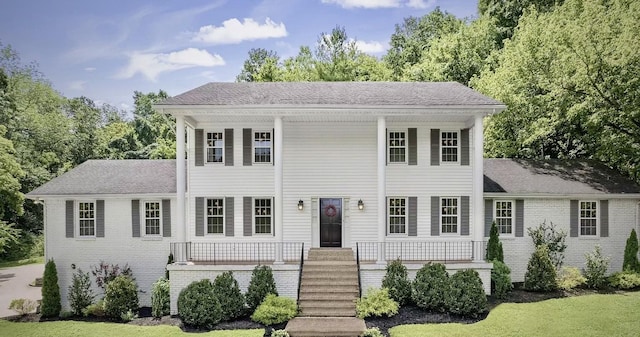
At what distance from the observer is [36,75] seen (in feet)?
105

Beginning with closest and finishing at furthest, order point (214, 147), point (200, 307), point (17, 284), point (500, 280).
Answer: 1. point (200, 307)
2. point (500, 280)
3. point (214, 147)
4. point (17, 284)

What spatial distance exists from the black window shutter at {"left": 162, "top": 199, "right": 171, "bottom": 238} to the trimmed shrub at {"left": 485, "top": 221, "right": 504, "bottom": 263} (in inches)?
447

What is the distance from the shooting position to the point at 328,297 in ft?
47.7

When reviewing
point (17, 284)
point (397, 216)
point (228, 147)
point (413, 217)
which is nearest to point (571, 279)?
point (413, 217)

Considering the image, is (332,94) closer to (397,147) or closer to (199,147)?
(397,147)

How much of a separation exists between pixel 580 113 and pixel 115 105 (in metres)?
45.7

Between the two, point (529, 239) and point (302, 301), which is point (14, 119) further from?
point (529, 239)

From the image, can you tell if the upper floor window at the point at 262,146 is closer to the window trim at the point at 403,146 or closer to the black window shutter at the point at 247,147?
A: the black window shutter at the point at 247,147

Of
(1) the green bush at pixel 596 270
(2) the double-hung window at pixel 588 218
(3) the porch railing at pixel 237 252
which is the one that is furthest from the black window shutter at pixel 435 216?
(2) the double-hung window at pixel 588 218

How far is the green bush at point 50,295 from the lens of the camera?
16.1 metres

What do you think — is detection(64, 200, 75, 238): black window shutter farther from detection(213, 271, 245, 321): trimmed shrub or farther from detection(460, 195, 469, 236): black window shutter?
detection(460, 195, 469, 236): black window shutter

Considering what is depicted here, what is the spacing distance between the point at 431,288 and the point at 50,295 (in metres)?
12.5

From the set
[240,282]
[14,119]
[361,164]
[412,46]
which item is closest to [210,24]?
[361,164]

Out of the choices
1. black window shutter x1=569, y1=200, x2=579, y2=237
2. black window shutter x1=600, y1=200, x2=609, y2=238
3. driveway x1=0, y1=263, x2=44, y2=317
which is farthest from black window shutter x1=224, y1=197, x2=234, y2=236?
black window shutter x1=600, y1=200, x2=609, y2=238
